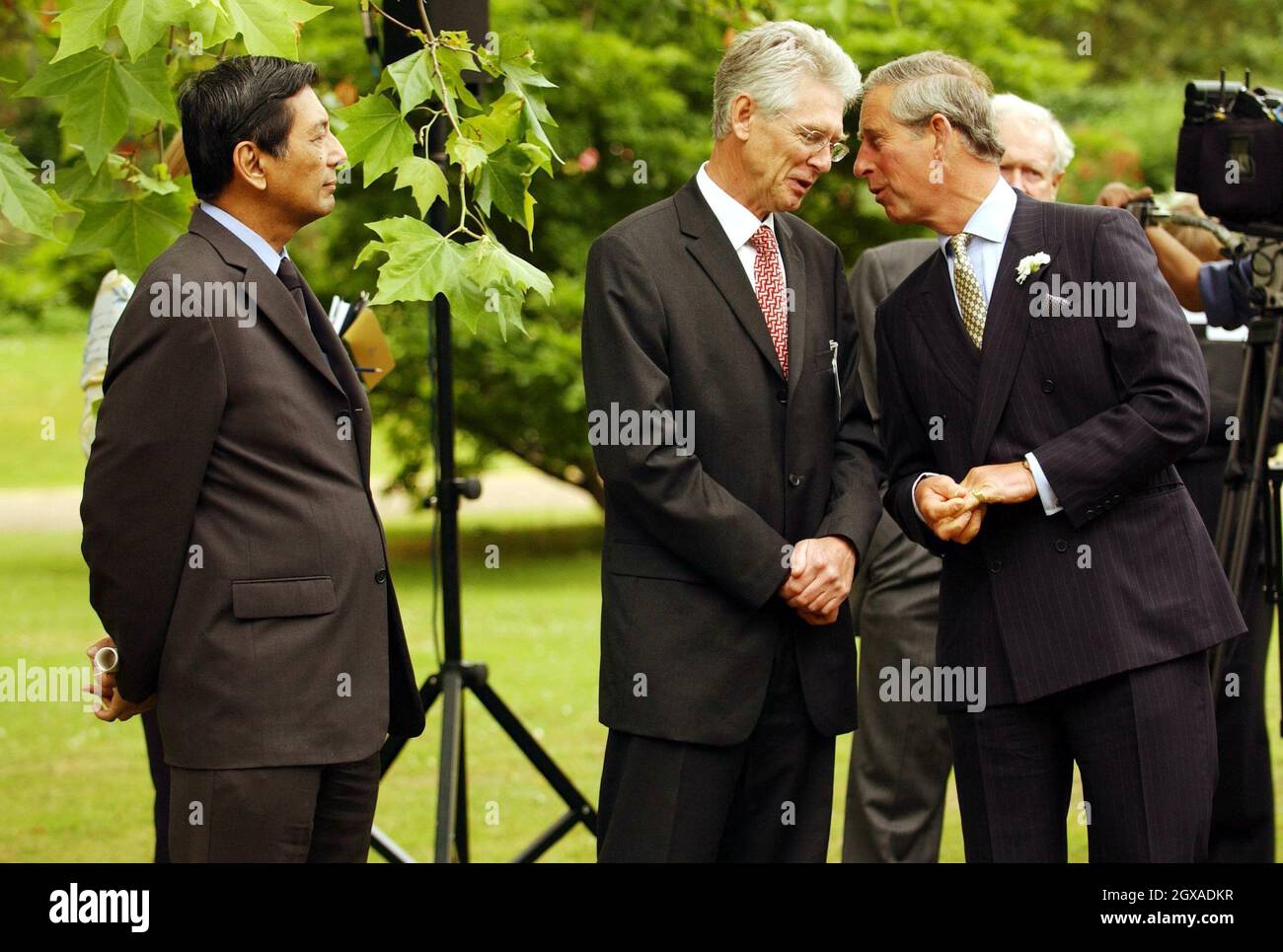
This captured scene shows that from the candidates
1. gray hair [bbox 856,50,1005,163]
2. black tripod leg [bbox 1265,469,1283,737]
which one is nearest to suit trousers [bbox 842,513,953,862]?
black tripod leg [bbox 1265,469,1283,737]

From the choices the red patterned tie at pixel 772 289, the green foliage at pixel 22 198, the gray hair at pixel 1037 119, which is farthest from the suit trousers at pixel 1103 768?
the green foliage at pixel 22 198

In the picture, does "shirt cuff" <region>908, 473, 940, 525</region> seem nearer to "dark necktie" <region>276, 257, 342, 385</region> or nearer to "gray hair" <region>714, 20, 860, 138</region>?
"gray hair" <region>714, 20, 860, 138</region>

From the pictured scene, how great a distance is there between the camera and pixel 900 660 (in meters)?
4.63

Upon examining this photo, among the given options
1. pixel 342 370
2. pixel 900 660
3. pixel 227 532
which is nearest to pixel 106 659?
pixel 227 532

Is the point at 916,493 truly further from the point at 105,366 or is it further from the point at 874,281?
the point at 105,366

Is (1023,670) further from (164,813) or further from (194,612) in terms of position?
(164,813)

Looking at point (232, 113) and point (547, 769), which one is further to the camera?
point (547, 769)

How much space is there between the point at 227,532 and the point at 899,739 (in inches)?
91.4

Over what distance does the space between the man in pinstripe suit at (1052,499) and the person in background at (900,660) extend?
1.14m

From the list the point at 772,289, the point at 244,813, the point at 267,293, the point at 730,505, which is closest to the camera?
the point at 244,813

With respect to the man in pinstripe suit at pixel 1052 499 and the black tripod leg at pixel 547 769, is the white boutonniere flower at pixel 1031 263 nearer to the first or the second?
the man in pinstripe suit at pixel 1052 499

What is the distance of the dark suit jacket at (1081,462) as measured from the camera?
3.19 meters

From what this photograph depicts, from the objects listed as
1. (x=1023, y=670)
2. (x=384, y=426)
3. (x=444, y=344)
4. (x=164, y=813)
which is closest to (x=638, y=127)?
(x=384, y=426)
